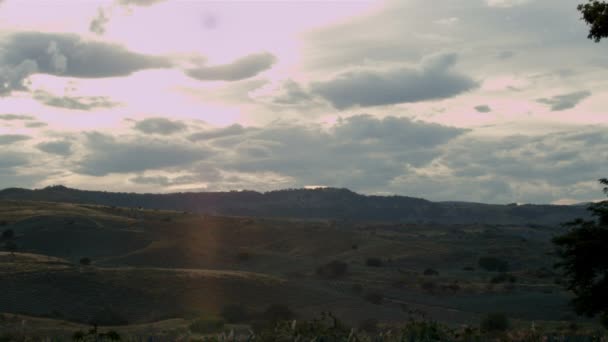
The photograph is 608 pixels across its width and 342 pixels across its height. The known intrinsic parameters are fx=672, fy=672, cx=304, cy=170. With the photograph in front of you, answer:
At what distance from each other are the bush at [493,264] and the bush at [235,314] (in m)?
41.0

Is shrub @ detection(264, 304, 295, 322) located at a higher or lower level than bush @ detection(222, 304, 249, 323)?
higher

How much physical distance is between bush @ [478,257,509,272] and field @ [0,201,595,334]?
0.86m

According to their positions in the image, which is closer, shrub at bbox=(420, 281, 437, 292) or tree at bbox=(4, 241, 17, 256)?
shrub at bbox=(420, 281, 437, 292)

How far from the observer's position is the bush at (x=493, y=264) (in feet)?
257

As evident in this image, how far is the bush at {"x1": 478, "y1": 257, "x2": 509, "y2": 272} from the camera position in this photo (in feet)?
257

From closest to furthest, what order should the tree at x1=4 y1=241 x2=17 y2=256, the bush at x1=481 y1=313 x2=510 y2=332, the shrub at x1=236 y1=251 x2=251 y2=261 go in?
1. the bush at x1=481 y1=313 x2=510 y2=332
2. the tree at x1=4 y1=241 x2=17 y2=256
3. the shrub at x1=236 y1=251 x2=251 y2=261

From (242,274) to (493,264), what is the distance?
115 ft

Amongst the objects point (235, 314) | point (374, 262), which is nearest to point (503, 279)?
point (374, 262)

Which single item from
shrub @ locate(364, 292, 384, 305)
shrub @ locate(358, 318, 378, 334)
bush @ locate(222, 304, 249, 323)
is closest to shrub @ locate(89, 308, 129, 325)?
bush @ locate(222, 304, 249, 323)

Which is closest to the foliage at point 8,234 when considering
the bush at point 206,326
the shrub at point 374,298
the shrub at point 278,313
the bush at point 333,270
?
the bush at point 333,270

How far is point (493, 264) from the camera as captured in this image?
3100 inches

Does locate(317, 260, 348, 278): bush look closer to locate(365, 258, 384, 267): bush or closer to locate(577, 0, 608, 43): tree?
locate(365, 258, 384, 267): bush

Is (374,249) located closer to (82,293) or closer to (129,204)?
(82,293)

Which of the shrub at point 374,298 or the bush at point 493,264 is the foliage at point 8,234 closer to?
the shrub at point 374,298
